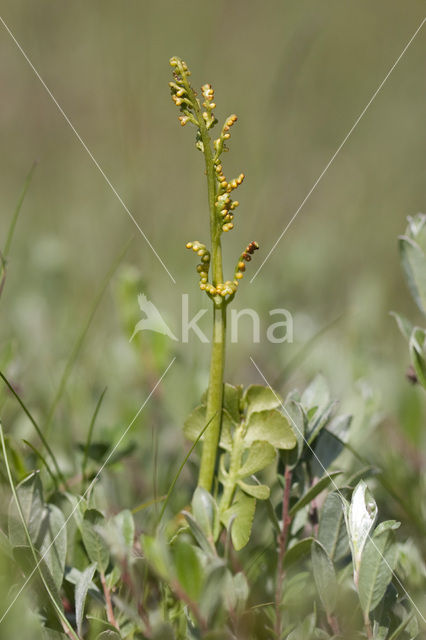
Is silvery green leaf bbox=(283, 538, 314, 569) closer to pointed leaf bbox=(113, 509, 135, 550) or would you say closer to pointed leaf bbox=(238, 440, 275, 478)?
pointed leaf bbox=(238, 440, 275, 478)

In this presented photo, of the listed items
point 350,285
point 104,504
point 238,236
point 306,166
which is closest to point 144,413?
point 104,504

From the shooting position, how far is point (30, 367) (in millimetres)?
2516

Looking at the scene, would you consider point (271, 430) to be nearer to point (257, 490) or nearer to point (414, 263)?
point (257, 490)

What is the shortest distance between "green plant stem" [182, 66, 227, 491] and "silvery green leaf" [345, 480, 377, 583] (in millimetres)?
251

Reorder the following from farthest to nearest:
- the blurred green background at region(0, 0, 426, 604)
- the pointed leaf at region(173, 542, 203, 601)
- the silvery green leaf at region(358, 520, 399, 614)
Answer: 1. the blurred green background at region(0, 0, 426, 604)
2. the silvery green leaf at region(358, 520, 399, 614)
3. the pointed leaf at region(173, 542, 203, 601)

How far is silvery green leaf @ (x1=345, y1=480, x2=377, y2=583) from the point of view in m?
1.14

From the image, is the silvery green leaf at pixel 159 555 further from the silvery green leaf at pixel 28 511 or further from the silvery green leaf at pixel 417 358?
the silvery green leaf at pixel 417 358

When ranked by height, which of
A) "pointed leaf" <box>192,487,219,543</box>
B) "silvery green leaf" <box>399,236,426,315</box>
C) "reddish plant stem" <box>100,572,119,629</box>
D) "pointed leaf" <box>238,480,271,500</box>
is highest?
"silvery green leaf" <box>399,236,426,315</box>

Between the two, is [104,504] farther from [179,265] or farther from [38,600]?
[179,265]

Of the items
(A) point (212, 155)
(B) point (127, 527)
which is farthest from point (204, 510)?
(A) point (212, 155)

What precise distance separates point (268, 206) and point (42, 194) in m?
1.19

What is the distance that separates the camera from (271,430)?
51.3 inches

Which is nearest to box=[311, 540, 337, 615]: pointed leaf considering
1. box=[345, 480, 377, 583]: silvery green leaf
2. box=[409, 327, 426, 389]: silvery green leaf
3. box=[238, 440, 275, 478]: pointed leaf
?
box=[345, 480, 377, 583]: silvery green leaf

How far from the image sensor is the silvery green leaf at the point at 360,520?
1.14 meters
